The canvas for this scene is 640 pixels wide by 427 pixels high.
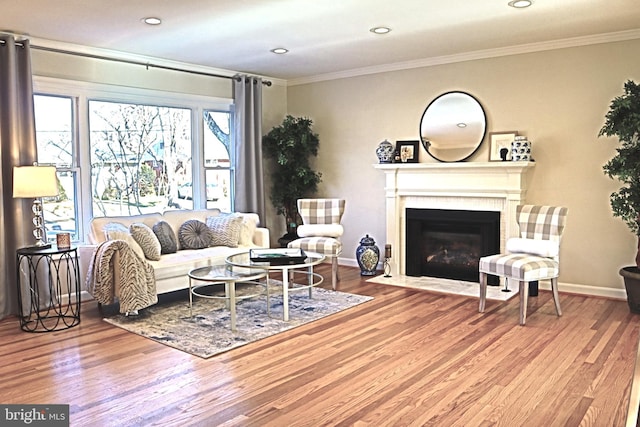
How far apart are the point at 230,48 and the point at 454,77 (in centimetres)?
241

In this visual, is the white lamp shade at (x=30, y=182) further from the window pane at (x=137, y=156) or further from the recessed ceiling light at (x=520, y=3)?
the recessed ceiling light at (x=520, y=3)

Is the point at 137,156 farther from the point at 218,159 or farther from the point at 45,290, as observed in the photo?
the point at 45,290

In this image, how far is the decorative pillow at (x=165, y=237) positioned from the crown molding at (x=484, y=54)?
2909 millimetres

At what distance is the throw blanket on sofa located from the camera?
14.4 ft

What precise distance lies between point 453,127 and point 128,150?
351 cm

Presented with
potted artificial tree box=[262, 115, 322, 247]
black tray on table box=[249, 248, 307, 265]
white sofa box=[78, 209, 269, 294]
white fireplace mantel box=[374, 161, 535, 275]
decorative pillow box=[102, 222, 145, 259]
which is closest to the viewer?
black tray on table box=[249, 248, 307, 265]

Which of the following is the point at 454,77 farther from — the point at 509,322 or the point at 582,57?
the point at 509,322

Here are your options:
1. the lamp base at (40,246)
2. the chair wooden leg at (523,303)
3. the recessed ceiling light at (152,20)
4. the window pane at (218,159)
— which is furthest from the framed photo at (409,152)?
the lamp base at (40,246)

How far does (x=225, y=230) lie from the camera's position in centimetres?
564

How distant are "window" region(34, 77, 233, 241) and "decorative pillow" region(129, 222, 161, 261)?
823 millimetres

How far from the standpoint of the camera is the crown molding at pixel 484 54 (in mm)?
4895

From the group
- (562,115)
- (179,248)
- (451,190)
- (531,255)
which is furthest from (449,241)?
(179,248)

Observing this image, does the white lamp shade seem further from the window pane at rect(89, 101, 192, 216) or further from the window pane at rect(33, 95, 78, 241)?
the window pane at rect(89, 101, 192, 216)

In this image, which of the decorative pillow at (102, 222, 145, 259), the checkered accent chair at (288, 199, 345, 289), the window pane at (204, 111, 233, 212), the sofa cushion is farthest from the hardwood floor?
the window pane at (204, 111, 233, 212)
